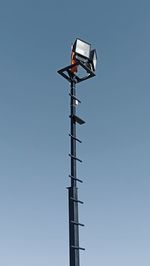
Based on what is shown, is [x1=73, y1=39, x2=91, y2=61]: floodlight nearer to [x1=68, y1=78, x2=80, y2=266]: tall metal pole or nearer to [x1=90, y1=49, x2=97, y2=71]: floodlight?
[x1=90, y1=49, x2=97, y2=71]: floodlight

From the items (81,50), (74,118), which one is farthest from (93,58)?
(74,118)

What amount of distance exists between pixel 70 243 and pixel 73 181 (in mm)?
1612

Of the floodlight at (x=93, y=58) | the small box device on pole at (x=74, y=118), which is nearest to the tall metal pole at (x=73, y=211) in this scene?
the small box device on pole at (x=74, y=118)

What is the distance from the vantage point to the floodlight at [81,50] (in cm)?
1365

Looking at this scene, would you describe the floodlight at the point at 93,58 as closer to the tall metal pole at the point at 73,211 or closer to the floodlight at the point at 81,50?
the floodlight at the point at 81,50

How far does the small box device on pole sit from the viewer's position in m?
11.3

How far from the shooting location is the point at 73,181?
11836 mm

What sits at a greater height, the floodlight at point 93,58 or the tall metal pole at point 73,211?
the floodlight at point 93,58

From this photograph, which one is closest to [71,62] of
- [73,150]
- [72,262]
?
[73,150]

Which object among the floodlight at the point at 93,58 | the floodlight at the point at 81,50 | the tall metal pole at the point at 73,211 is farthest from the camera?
the floodlight at the point at 93,58

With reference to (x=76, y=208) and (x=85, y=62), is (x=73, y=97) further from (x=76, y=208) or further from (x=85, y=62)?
(x=76, y=208)

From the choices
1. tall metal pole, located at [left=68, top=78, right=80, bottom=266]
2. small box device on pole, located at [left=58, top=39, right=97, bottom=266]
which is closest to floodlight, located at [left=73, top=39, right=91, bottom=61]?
small box device on pole, located at [left=58, top=39, right=97, bottom=266]

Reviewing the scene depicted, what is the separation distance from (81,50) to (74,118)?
2.33 metres

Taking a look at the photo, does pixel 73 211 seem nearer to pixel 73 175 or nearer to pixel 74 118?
pixel 73 175
